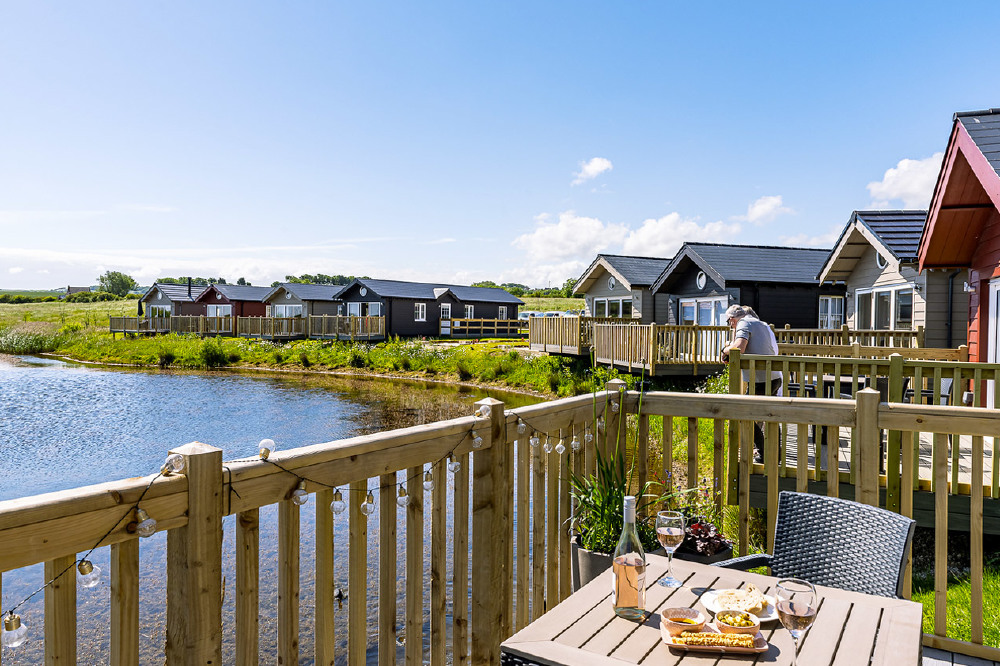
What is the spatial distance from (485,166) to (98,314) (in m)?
46.0

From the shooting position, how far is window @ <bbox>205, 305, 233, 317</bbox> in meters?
47.6

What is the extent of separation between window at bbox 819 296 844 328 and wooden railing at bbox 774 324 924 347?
234cm

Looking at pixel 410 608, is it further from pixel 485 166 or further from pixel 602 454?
pixel 485 166

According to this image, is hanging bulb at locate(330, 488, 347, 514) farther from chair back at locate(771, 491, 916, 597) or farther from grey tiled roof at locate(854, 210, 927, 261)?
grey tiled roof at locate(854, 210, 927, 261)

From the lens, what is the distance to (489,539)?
8.76 ft

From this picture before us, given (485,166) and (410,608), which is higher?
(485,166)

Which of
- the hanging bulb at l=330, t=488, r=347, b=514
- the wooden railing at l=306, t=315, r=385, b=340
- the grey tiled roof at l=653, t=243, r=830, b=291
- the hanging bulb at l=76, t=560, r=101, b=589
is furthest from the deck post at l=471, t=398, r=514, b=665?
the wooden railing at l=306, t=315, r=385, b=340

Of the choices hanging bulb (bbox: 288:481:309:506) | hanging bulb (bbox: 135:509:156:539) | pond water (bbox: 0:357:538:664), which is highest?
hanging bulb (bbox: 135:509:156:539)

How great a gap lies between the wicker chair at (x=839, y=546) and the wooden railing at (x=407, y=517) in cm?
67

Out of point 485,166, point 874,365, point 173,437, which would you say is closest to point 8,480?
point 173,437

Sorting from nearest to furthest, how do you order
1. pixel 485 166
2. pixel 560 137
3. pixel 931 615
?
pixel 931 615
pixel 560 137
pixel 485 166

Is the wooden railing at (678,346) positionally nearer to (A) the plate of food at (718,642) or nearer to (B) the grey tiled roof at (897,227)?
(B) the grey tiled roof at (897,227)

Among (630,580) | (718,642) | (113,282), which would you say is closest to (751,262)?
(630,580)

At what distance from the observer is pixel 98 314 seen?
2525 inches
